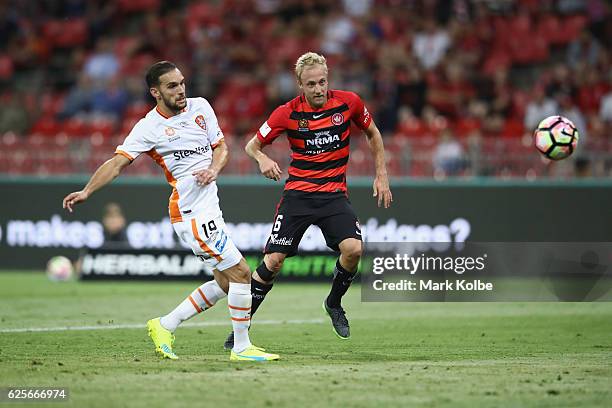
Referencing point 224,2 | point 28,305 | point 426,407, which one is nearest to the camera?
point 426,407

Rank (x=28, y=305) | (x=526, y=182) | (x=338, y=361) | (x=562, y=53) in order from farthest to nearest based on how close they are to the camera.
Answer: (x=562, y=53) < (x=526, y=182) < (x=28, y=305) < (x=338, y=361)

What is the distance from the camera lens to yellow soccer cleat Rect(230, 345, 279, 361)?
29.8 feet

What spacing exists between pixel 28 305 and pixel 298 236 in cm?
597

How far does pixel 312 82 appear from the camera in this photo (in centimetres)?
969

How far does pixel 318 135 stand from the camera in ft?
32.6

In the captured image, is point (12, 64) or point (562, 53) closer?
point (562, 53)

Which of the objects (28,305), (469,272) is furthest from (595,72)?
(28,305)

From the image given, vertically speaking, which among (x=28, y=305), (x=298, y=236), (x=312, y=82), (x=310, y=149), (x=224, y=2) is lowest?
(x=28, y=305)

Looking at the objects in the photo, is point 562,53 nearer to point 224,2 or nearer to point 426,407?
point 224,2

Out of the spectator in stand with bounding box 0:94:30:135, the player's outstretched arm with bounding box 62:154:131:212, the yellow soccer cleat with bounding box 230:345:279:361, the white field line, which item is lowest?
the white field line

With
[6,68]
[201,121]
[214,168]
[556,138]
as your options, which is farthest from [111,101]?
[214,168]

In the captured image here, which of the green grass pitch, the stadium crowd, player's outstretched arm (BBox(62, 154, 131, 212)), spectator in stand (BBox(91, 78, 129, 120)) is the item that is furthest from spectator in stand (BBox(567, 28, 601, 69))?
player's outstretched arm (BBox(62, 154, 131, 212))

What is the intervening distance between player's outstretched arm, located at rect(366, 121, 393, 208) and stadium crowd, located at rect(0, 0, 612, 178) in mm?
8164

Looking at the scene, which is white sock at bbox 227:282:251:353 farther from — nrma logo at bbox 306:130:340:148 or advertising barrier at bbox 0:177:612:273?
advertising barrier at bbox 0:177:612:273
